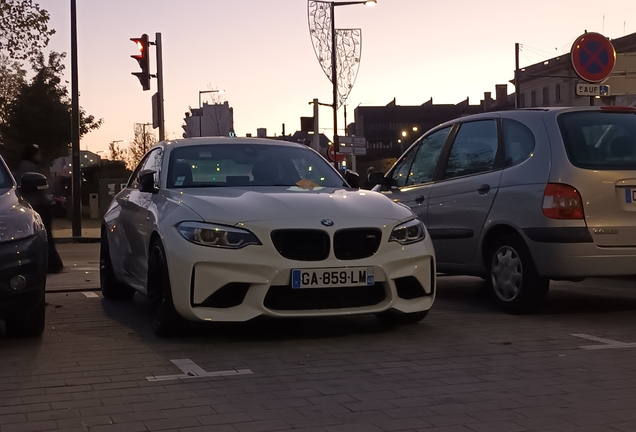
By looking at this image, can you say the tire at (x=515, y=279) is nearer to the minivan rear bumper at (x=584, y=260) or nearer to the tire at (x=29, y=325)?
the minivan rear bumper at (x=584, y=260)

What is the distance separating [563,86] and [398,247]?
253ft

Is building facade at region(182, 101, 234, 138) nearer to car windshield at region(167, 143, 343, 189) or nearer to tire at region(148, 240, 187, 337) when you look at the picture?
car windshield at region(167, 143, 343, 189)

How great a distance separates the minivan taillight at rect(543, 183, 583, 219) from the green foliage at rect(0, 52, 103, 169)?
43045 mm

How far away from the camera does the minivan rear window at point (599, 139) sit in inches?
308

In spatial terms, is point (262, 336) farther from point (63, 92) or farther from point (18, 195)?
point (63, 92)

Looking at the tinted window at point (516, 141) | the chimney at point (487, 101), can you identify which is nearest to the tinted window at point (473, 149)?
the tinted window at point (516, 141)

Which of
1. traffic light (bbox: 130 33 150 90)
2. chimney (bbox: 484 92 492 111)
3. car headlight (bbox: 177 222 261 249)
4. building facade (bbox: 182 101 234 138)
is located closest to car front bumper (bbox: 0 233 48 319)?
car headlight (bbox: 177 222 261 249)

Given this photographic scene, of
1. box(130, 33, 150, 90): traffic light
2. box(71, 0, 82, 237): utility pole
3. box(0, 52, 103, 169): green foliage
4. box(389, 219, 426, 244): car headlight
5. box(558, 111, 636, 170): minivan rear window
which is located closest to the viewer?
box(389, 219, 426, 244): car headlight

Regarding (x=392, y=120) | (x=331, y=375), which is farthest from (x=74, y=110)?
(x=392, y=120)

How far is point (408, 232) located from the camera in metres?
7.06

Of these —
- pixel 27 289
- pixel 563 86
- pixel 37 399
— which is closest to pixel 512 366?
pixel 37 399

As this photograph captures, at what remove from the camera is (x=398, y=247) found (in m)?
6.93

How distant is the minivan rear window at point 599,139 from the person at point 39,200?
6.27m

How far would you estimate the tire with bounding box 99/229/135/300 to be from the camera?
9.51 metres
